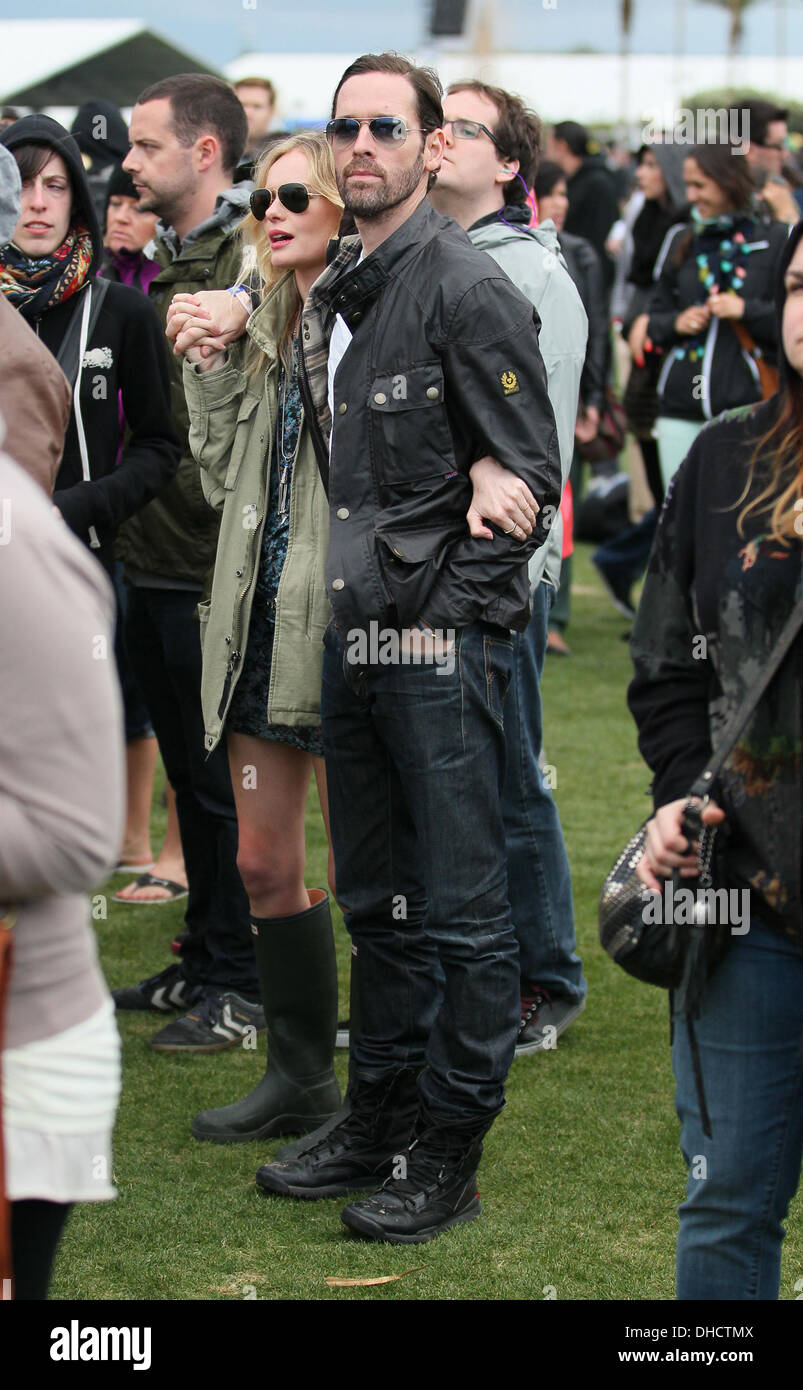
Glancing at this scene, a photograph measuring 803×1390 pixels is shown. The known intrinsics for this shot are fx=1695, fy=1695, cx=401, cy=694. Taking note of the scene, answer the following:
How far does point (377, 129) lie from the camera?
3283 millimetres

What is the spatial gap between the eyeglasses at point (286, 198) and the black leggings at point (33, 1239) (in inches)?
91.7

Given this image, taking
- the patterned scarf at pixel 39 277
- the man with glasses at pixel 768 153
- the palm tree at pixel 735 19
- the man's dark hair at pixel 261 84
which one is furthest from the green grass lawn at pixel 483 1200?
the palm tree at pixel 735 19

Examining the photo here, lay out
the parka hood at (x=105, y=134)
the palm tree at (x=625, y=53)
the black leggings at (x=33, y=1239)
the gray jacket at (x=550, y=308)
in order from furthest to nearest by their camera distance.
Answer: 1. the palm tree at (x=625, y=53)
2. the parka hood at (x=105, y=134)
3. the gray jacket at (x=550, y=308)
4. the black leggings at (x=33, y=1239)

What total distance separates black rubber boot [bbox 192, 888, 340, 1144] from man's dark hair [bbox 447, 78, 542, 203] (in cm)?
199

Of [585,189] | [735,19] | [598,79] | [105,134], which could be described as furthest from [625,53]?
[105,134]

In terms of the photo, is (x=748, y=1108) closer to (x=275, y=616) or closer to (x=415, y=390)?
(x=415, y=390)

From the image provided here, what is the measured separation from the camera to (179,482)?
478 cm

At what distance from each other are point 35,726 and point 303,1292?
6.16 feet

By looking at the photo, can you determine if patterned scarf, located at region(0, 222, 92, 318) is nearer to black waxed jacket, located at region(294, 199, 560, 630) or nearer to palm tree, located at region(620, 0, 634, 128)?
black waxed jacket, located at region(294, 199, 560, 630)

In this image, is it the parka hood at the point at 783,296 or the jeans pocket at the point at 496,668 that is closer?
the parka hood at the point at 783,296

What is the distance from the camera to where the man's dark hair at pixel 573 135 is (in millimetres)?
11539

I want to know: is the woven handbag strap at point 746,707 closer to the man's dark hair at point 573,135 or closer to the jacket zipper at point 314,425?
the jacket zipper at point 314,425

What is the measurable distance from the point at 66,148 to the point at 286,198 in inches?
38.2

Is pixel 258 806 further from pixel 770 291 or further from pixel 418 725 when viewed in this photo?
pixel 770 291
